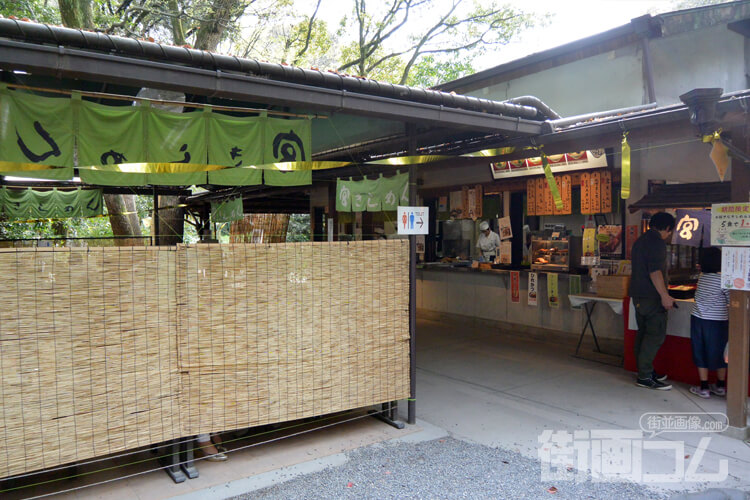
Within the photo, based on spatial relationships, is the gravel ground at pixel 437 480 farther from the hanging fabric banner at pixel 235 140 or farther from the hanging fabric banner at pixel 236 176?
the hanging fabric banner at pixel 235 140

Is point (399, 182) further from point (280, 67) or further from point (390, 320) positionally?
point (280, 67)

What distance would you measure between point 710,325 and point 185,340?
642cm

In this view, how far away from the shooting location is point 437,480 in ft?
15.1

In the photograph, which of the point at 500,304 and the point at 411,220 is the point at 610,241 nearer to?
the point at 500,304

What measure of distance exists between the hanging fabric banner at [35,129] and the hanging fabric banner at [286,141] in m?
2.02

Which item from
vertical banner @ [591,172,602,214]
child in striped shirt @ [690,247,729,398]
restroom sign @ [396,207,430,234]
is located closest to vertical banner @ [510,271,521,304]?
vertical banner @ [591,172,602,214]

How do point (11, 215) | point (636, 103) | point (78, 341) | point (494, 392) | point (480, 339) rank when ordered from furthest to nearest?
point (11, 215)
point (480, 339)
point (636, 103)
point (494, 392)
point (78, 341)

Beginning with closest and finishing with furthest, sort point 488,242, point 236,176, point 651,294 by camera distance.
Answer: point 236,176 → point 651,294 → point 488,242

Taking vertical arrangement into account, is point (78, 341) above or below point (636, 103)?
below

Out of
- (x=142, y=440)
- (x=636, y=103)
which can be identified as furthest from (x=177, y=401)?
(x=636, y=103)

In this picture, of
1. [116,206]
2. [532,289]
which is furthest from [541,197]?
[116,206]

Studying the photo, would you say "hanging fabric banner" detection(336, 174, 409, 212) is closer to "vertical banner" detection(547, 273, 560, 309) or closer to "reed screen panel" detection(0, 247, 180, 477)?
"reed screen panel" detection(0, 247, 180, 477)

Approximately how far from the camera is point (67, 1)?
10.9 metres

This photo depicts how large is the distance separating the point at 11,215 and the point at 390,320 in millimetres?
12564
